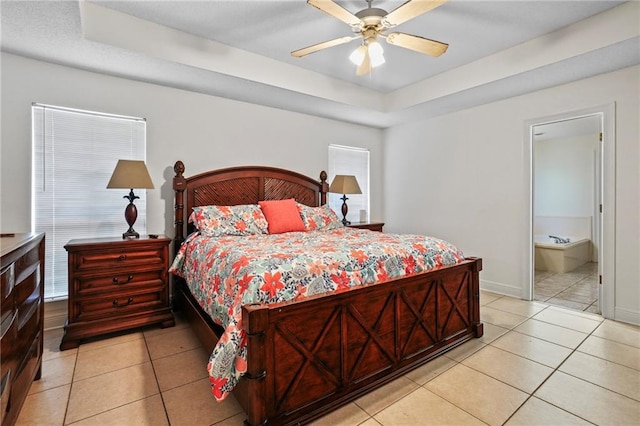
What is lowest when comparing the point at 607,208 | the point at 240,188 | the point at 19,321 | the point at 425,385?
the point at 425,385

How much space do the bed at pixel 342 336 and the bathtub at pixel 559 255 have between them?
3.41 metres

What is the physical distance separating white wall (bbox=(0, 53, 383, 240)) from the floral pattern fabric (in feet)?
2.02

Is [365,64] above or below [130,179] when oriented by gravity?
above

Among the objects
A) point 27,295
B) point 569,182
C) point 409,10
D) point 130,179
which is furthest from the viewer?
point 569,182

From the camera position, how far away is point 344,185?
4.55 meters

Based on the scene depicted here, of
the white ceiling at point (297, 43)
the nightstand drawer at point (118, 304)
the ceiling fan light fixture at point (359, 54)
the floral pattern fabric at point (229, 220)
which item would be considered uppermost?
the white ceiling at point (297, 43)

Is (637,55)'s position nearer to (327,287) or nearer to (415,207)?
(415,207)

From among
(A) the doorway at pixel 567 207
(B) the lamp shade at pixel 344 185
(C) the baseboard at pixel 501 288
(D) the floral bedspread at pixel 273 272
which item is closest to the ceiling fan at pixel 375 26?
(D) the floral bedspread at pixel 273 272

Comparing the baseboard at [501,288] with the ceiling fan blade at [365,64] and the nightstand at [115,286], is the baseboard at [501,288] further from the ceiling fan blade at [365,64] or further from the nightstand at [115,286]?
the nightstand at [115,286]

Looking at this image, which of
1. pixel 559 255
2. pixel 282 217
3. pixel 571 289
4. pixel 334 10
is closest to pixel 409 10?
pixel 334 10

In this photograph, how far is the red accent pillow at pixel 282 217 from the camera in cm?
349

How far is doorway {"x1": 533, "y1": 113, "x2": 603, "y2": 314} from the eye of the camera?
488 cm

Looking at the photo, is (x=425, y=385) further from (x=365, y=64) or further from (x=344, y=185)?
(x=344, y=185)

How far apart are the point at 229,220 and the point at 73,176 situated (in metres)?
1.55
